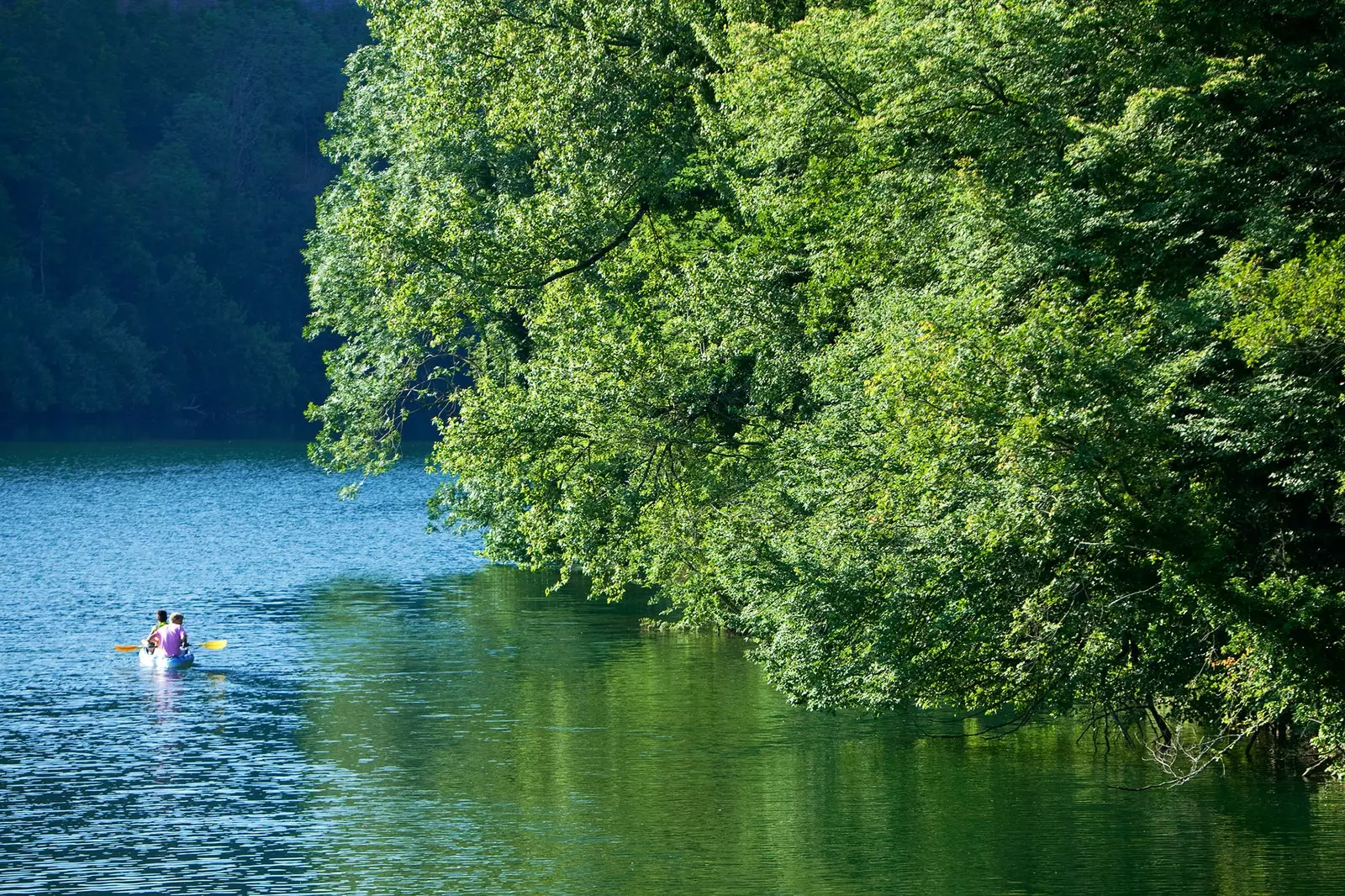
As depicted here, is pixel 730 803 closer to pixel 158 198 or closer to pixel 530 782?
pixel 530 782

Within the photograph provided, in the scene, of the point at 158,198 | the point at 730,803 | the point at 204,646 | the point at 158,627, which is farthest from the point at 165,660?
the point at 158,198

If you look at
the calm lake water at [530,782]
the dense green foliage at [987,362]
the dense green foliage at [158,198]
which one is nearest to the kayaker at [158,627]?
the calm lake water at [530,782]

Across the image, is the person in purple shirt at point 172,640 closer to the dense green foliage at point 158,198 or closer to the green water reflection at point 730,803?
the green water reflection at point 730,803

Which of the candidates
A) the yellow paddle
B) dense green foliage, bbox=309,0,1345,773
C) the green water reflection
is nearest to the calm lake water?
the green water reflection

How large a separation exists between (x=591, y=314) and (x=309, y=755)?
9378 millimetres

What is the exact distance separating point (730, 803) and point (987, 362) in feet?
18.6

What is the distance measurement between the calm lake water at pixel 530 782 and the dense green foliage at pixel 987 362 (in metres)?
1.28

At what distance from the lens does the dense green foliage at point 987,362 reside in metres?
18.0

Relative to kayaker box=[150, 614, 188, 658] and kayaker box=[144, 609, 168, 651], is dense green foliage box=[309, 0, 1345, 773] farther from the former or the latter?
kayaker box=[144, 609, 168, 651]

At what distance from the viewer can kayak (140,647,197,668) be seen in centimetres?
3044

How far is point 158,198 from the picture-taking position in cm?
11481

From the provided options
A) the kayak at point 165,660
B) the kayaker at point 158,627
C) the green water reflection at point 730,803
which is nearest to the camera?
the green water reflection at point 730,803

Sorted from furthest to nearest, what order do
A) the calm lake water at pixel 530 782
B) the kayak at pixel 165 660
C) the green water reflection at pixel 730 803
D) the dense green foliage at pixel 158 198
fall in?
the dense green foliage at pixel 158 198, the kayak at pixel 165 660, the calm lake water at pixel 530 782, the green water reflection at pixel 730 803

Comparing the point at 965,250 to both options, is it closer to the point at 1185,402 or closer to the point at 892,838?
the point at 1185,402
